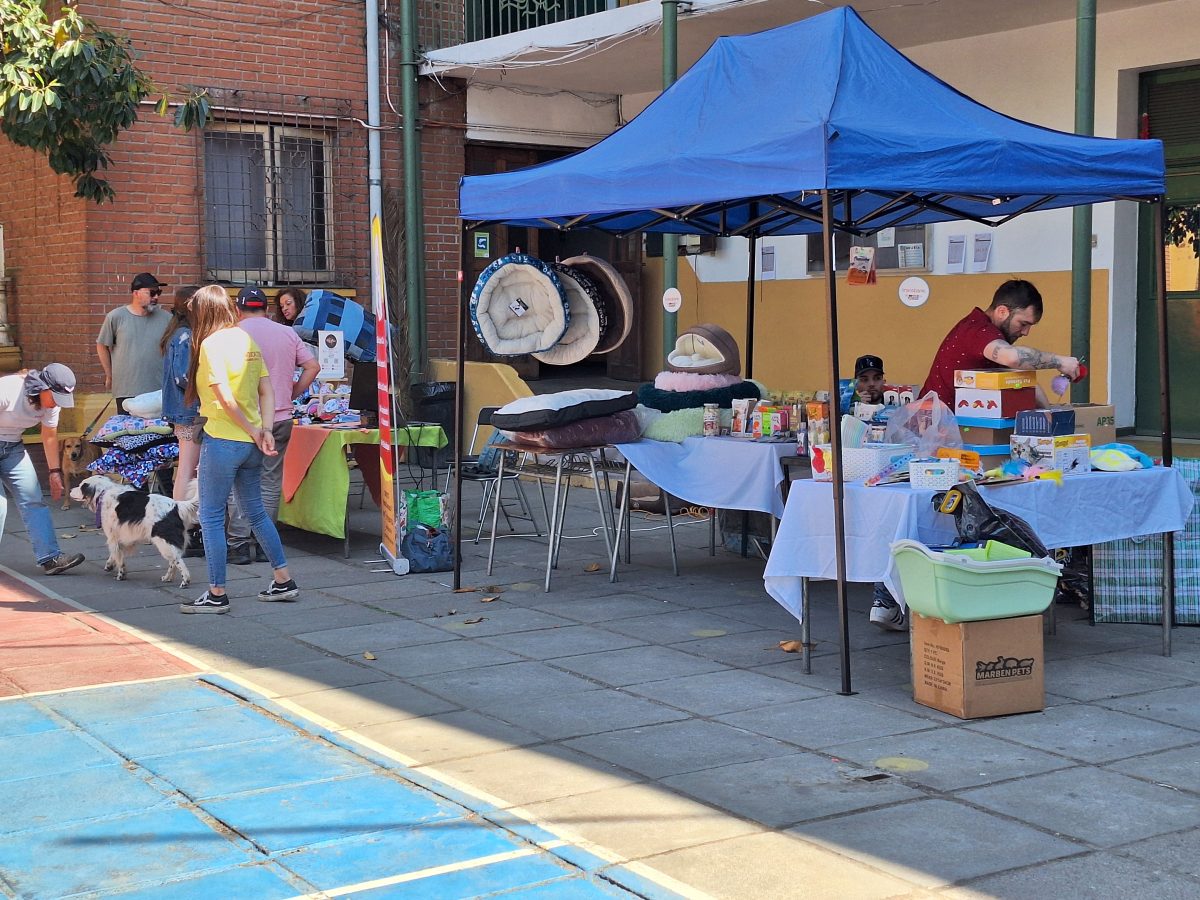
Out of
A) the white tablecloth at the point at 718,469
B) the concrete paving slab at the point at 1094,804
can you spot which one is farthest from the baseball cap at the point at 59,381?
the concrete paving slab at the point at 1094,804

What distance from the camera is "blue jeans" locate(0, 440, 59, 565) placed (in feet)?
28.2

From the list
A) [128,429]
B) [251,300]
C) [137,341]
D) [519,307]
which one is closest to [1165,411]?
[519,307]

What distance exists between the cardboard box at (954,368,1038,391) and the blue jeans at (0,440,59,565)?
17.6 ft

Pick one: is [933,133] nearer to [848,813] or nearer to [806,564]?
[806,564]

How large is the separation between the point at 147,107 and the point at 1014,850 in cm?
1114

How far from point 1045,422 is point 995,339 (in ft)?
2.07

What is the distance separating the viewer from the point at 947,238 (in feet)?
40.9

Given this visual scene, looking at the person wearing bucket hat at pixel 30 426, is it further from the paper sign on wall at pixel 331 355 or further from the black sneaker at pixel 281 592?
the paper sign on wall at pixel 331 355

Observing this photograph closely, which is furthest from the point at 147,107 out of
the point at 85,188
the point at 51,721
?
the point at 51,721

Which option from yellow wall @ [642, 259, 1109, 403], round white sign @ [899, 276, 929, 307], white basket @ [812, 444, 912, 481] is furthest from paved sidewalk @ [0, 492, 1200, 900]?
yellow wall @ [642, 259, 1109, 403]

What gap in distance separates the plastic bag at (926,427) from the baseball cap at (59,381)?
4.83 metres

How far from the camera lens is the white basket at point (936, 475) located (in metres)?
6.22

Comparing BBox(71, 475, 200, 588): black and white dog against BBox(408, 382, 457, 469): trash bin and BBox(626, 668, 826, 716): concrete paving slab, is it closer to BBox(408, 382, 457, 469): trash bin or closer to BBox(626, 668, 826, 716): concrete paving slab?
BBox(626, 668, 826, 716): concrete paving slab

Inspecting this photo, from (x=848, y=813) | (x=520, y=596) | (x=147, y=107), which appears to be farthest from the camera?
(x=147, y=107)
